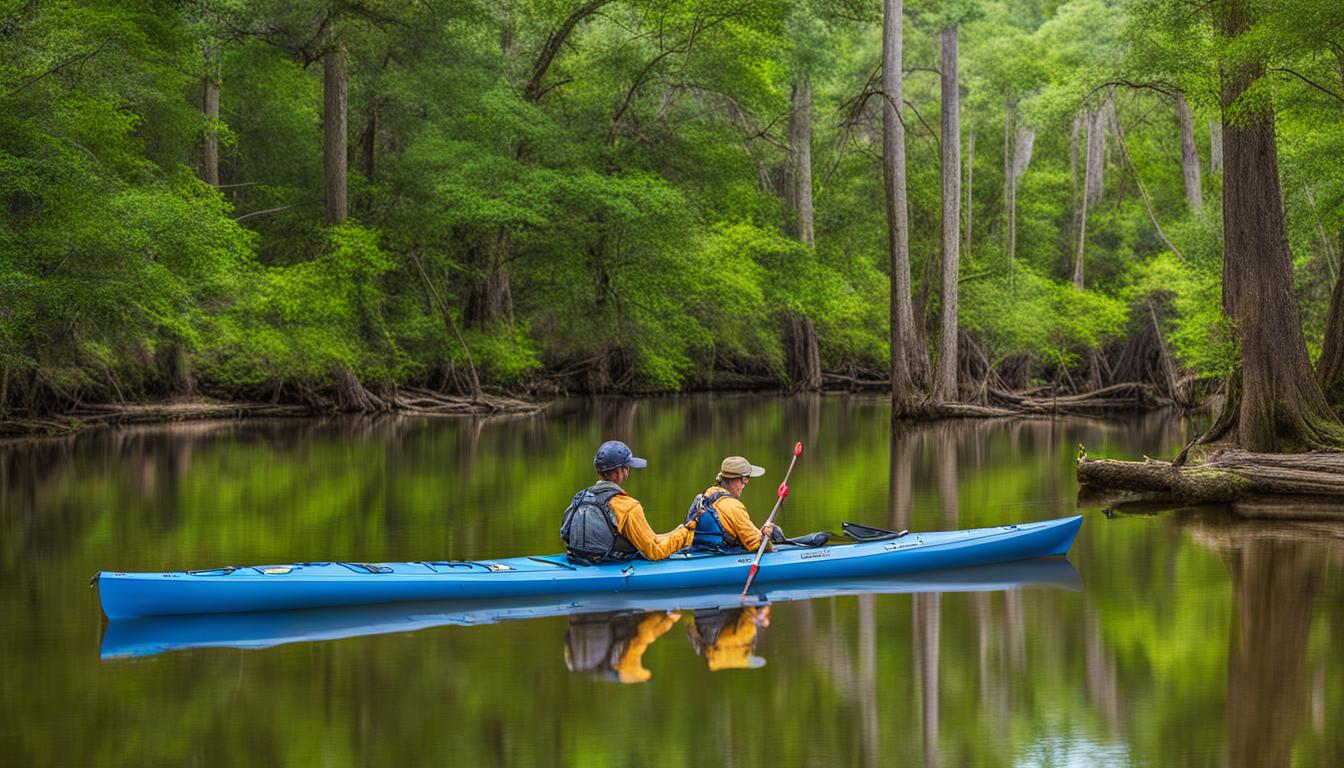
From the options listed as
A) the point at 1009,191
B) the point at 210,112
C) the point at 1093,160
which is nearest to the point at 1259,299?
the point at 210,112

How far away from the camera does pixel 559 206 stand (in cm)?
2844

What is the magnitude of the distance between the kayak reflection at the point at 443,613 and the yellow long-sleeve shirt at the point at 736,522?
13.3 inches

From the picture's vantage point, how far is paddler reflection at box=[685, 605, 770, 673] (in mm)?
7152

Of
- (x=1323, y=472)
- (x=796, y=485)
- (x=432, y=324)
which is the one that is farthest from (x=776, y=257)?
(x=1323, y=472)

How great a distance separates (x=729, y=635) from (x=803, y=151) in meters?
29.6

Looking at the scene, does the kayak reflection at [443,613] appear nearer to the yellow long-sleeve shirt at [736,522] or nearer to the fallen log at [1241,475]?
the yellow long-sleeve shirt at [736,522]

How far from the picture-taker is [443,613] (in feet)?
27.5

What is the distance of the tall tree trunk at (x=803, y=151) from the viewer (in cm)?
3631

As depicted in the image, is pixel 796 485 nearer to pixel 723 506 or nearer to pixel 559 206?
pixel 723 506

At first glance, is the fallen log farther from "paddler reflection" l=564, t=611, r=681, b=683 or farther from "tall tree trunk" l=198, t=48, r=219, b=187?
"tall tree trunk" l=198, t=48, r=219, b=187

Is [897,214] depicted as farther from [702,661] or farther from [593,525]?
[702,661]

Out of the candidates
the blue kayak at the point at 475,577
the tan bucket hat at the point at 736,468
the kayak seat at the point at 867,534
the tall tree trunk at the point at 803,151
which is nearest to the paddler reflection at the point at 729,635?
the blue kayak at the point at 475,577

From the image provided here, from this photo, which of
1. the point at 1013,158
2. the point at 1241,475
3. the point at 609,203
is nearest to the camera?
the point at 1241,475

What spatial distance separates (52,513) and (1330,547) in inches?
417
